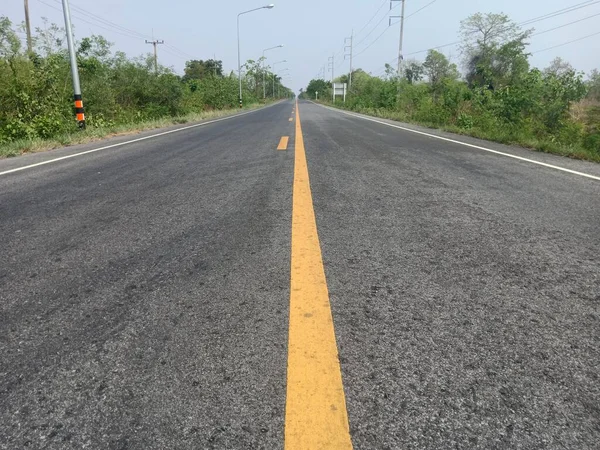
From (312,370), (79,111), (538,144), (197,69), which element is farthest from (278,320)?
(197,69)

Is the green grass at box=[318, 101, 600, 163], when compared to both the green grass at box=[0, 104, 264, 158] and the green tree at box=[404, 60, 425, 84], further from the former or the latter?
the green tree at box=[404, 60, 425, 84]

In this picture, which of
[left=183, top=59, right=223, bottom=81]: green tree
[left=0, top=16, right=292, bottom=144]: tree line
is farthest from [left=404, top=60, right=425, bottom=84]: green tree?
[left=0, top=16, right=292, bottom=144]: tree line

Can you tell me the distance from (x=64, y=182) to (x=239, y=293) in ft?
11.9

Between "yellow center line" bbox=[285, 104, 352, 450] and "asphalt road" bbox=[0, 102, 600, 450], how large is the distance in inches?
1.3

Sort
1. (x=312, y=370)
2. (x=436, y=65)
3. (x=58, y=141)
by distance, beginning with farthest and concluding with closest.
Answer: (x=436, y=65), (x=58, y=141), (x=312, y=370)

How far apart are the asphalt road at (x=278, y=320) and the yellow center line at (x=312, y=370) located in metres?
0.03

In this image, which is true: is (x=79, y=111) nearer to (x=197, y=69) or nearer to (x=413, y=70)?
(x=197, y=69)

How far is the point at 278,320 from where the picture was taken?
5.12 feet

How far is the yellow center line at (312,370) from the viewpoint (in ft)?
3.38

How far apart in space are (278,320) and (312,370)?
328mm

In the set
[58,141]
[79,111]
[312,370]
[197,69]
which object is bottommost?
[312,370]

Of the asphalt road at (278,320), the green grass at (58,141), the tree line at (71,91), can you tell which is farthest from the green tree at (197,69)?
the asphalt road at (278,320)

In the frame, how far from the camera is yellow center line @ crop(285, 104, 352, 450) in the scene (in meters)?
1.03

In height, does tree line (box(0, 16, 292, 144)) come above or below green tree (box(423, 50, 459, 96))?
below
